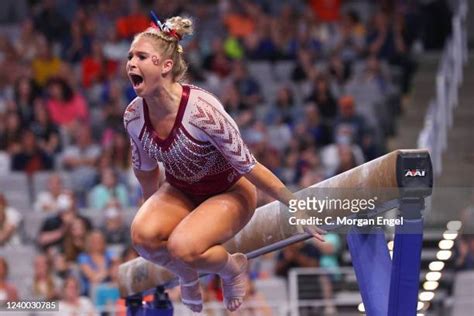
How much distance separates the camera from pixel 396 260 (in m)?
4.46

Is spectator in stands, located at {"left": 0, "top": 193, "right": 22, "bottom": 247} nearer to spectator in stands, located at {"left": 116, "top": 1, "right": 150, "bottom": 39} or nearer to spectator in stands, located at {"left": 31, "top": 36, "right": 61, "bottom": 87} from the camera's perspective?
spectator in stands, located at {"left": 31, "top": 36, "right": 61, "bottom": 87}

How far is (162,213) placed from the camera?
198 inches

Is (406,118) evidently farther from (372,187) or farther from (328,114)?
(372,187)

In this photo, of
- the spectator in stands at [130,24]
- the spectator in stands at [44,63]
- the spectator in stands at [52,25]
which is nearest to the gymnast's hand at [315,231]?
the spectator in stands at [44,63]

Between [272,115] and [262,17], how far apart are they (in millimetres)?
1820

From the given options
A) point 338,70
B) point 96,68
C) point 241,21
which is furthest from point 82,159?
point 241,21

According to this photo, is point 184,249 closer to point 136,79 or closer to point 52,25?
point 136,79

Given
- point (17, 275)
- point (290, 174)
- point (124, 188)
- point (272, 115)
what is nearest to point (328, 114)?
point (272, 115)

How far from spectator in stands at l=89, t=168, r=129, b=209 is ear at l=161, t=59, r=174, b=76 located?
616 cm

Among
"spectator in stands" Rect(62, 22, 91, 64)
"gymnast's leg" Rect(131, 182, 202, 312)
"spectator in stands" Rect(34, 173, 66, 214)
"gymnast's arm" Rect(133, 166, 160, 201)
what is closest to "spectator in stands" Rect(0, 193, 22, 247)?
"spectator in stands" Rect(34, 173, 66, 214)

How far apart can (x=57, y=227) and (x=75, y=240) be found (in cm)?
30

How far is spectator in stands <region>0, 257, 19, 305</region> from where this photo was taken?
9.10 metres

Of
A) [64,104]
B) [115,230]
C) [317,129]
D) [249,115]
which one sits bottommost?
[115,230]

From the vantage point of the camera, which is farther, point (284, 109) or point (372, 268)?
point (284, 109)
